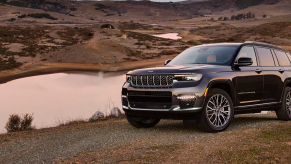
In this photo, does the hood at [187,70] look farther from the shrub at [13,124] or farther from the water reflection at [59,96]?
the water reflection at [59,96]

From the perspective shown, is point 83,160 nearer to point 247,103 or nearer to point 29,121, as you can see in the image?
point 247,103

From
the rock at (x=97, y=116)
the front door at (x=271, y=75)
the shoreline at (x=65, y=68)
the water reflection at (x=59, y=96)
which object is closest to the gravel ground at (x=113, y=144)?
the front door at (x=271, y=75)

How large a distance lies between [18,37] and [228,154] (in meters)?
52.6

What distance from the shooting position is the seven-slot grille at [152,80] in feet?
23.9

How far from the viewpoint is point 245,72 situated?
8.30 meters

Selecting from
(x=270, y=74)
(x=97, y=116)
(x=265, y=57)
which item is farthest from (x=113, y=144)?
(x=97, y=116)

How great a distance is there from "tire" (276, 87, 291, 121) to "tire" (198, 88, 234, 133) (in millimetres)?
2491

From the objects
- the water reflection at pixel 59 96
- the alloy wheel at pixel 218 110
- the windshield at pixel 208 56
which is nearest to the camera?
the alloy wheel at pixel 218 110

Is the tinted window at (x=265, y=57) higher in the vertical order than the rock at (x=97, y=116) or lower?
higher

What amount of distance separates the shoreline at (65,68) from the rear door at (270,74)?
2687 cm

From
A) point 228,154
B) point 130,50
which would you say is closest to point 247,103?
point 228,154

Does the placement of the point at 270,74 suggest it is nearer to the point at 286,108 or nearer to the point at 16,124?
the point at 286,108

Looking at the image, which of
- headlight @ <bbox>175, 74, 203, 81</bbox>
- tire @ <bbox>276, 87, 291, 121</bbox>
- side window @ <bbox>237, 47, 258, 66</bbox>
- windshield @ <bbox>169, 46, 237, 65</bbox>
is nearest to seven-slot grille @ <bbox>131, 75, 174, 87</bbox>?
headlight @ <bbox>175, 74, 203, 81</bbox>

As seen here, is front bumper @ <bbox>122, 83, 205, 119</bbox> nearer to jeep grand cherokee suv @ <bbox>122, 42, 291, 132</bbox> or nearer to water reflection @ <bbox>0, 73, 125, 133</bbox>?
jeep grand cherokee suv @ <bbox>122, 42, 291, 132</bbox>
